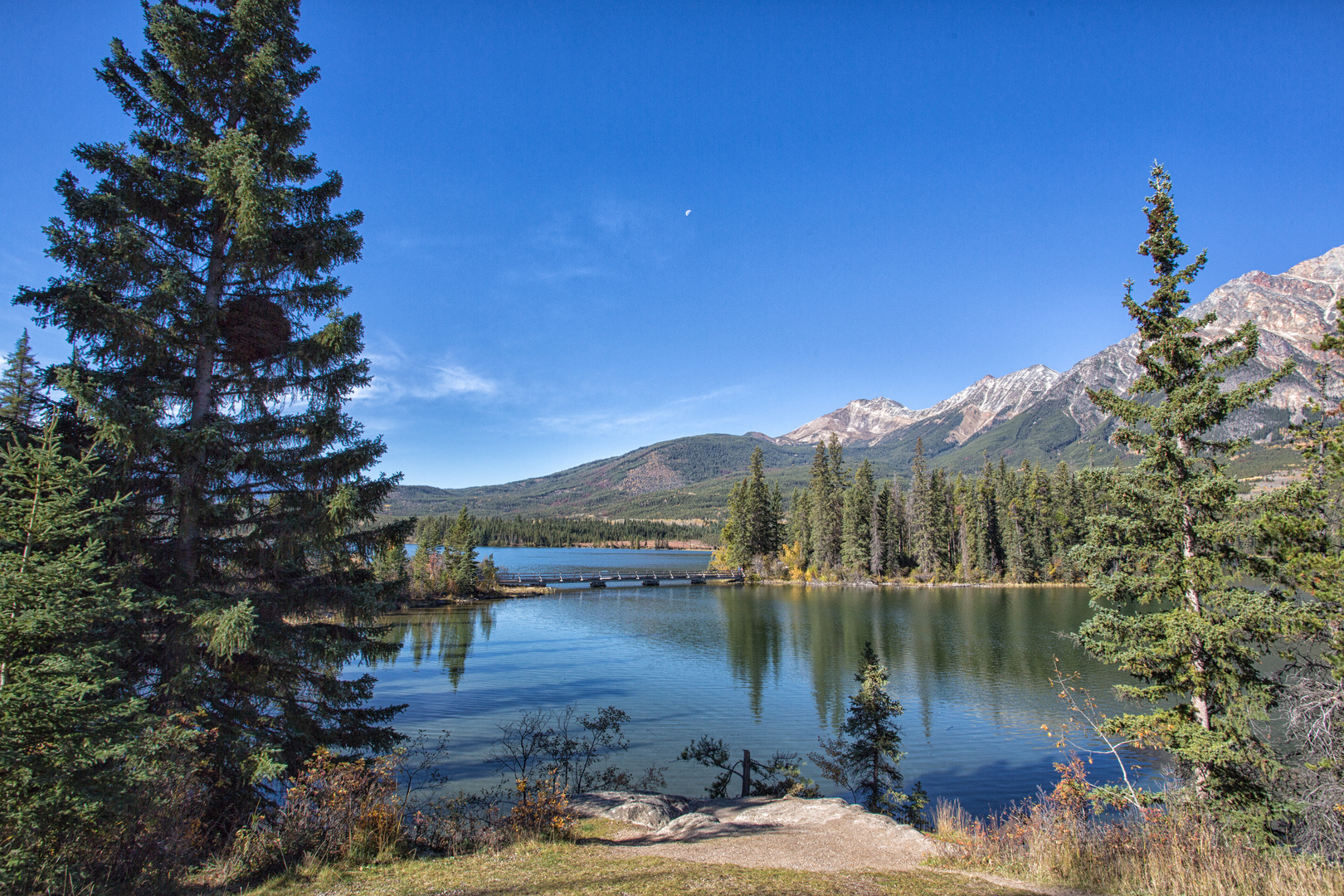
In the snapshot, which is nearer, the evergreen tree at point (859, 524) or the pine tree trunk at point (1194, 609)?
the pine tree trunk at point (1194, 609)

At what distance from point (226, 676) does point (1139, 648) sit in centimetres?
1351

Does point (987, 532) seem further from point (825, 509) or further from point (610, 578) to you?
point (610, 578)

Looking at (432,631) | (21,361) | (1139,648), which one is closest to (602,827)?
(1139,648)

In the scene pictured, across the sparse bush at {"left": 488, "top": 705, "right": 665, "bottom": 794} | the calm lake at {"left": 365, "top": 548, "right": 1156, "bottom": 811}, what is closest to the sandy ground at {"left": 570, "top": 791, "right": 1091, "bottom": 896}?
the sparse bush at {"left": 488, "top": 705, "right": 665, "bottom": 794}

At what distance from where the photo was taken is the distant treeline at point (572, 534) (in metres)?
160

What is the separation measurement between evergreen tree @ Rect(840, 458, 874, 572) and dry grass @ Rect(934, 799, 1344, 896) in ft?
192

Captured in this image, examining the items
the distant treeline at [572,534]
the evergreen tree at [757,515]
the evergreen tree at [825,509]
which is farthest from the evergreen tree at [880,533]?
the distant treeline at [572,534]

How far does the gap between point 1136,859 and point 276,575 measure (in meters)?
11.6

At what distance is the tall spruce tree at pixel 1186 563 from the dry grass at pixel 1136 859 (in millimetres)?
1247

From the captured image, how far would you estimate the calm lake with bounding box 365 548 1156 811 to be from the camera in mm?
16891

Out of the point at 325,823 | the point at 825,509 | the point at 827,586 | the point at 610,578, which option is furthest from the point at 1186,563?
the point at 610,578

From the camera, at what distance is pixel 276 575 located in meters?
8.35

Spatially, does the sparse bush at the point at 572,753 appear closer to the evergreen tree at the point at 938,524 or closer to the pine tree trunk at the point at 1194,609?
the pine tree trunk at the point at 1194,609

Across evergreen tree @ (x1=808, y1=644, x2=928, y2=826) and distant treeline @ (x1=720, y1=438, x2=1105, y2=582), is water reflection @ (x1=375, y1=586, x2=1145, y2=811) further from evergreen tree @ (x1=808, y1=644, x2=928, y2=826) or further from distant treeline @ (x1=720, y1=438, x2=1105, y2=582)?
distant treeline @ (x1=720, y1=438, x2=1105, y2=582)
